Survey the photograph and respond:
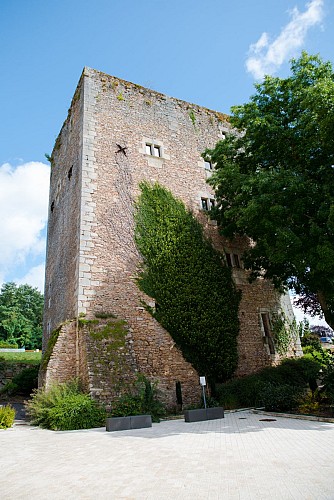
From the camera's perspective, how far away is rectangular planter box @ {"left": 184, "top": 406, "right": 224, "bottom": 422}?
8.98 metres

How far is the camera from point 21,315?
4069cm

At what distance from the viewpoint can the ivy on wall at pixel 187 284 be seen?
1193 centimetres

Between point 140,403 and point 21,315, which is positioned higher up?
point 21,315

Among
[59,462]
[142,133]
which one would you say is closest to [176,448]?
[59,462]

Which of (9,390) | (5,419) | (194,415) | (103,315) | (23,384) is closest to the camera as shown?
(194,415)

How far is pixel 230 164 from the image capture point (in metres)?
13.0

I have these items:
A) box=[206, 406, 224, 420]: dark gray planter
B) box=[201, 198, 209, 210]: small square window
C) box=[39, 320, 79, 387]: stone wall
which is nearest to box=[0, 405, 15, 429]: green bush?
box=[39, 320, 79, 387]: stone wall

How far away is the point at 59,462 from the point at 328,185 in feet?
31.5

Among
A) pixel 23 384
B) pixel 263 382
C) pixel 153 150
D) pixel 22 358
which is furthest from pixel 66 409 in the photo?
pixel 22 358

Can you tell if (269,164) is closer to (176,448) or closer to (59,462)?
(176,448)

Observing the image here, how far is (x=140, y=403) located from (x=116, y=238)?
570 cm

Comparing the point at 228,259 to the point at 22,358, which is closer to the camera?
the point at 228,259

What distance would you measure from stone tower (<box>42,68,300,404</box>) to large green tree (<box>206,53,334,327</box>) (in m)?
2.56

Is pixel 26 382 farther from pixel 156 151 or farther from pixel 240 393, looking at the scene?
pixel 156 151
